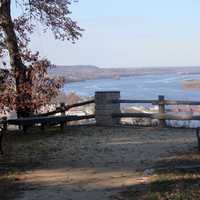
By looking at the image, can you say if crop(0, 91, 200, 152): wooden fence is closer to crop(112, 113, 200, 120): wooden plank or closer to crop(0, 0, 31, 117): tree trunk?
crop(112, 113, 200, 120): wooden plank

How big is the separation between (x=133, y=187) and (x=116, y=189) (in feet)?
0.96

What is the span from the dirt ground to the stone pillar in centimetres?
93

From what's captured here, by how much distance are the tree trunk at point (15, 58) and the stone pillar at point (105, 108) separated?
7.61 feet

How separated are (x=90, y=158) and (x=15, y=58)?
8.39 metres

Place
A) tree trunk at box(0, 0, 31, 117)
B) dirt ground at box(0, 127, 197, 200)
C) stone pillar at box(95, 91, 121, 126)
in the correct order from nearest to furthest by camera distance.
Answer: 1. dirt ground at box(0, 127, 197, 200)
2. tree trunk at box(0, 0, 31, 117)
3. stone pillar at box(95, 91, 121, 126)

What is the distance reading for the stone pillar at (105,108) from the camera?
22.6 meters

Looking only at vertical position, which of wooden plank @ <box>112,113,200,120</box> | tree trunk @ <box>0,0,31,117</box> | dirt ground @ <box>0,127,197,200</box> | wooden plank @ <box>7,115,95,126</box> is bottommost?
dirt ground @ <box>0,127,197,200</box>

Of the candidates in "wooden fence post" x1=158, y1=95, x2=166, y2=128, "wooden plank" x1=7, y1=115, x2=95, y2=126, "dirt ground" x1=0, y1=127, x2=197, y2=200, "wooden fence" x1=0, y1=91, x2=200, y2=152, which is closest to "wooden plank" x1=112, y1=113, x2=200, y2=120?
"wooden fence" x1=0, y1=91, x2=200, y2=152

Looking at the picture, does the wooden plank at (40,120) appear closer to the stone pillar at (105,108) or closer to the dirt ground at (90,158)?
the dirt ground at (90,158)

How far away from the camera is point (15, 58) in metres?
22.5

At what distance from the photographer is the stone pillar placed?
74.1 ft

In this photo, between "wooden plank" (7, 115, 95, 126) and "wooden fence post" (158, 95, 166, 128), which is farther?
"wooden fence post" (158, 95, 166, 128)

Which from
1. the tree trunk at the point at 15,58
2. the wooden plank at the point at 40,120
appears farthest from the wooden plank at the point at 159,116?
the tree trunk at the point at 15,58

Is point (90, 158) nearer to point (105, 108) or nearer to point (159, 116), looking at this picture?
point (159, 116)
